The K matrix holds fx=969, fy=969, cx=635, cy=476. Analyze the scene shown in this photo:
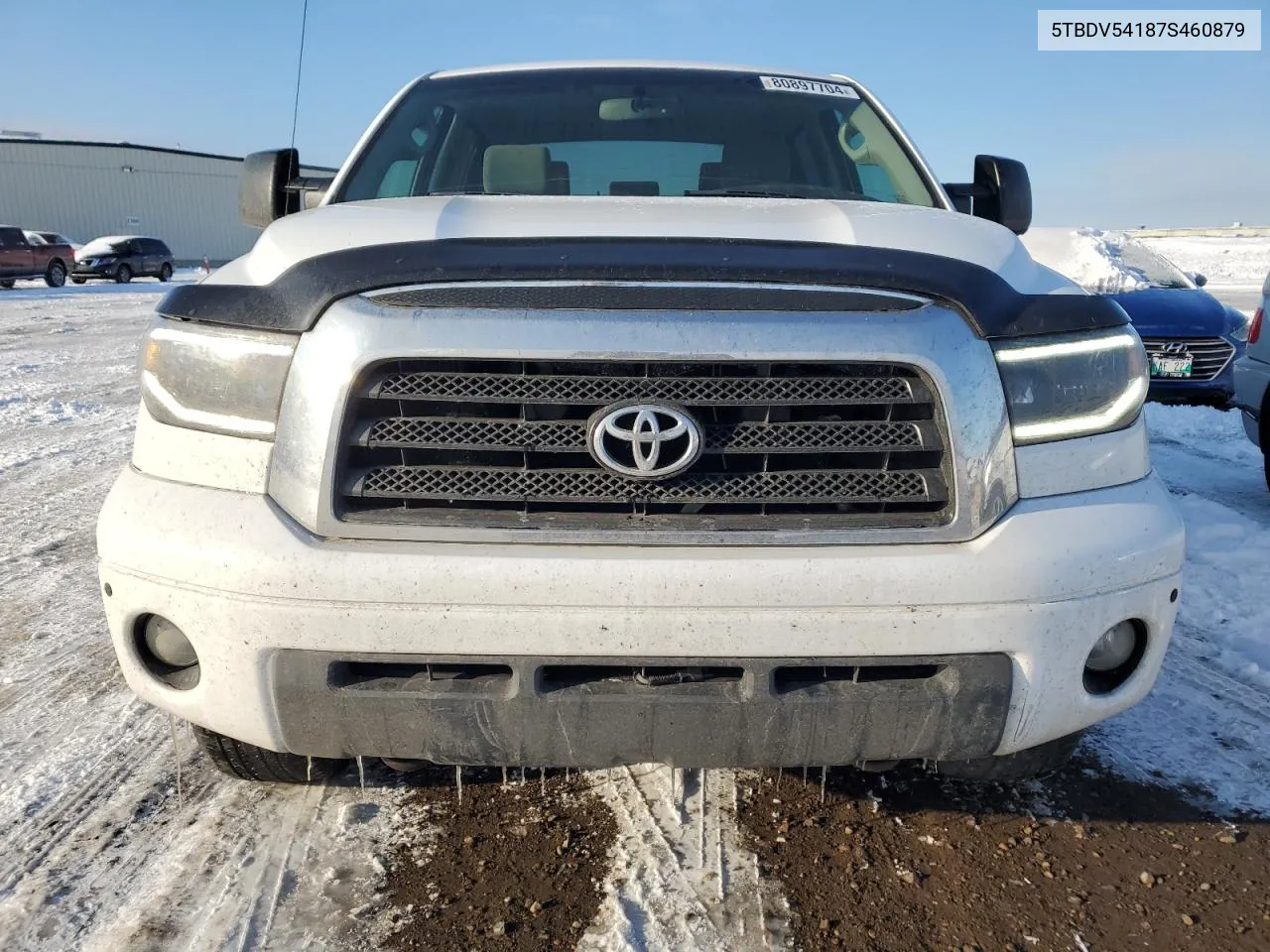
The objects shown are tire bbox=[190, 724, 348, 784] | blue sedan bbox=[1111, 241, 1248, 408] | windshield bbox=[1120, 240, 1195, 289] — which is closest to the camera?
tire bbox=[190, 724, 348, 784]

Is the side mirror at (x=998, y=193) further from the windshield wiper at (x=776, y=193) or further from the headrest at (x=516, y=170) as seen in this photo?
the headrest at (x=516, y=170)

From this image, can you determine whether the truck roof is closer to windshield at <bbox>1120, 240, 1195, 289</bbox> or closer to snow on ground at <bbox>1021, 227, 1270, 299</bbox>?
snow on ground at <bbox>1021, 227, 1270, 299</bbox>

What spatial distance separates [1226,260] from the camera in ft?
118

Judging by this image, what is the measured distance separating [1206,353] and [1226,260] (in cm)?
3246

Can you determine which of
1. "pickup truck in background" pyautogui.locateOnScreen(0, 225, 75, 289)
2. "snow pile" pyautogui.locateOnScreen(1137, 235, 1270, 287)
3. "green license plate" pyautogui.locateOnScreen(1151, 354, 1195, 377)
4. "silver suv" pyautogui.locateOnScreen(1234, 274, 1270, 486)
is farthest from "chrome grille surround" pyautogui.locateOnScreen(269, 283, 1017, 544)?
"pickup truck in background" pyautogui.locateOnScreen(0, 225, 75, 289)

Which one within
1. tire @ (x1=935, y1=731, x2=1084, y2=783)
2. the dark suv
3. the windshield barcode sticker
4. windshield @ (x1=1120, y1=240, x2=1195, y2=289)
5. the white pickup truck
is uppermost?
the windshield barcode sticker

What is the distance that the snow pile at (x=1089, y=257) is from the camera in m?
11.3

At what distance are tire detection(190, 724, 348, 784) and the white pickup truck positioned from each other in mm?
324

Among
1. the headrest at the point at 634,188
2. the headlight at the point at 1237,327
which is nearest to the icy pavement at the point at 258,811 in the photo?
the headrest at the point at 634,188

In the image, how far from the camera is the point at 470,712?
73.9 inches

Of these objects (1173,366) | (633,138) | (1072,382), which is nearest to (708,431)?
(1072,382)

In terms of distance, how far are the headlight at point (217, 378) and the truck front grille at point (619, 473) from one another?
0.63ft

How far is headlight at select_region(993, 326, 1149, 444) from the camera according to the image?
1953 mm

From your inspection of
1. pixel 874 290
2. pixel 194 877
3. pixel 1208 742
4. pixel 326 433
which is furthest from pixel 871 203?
pixel 194 877
